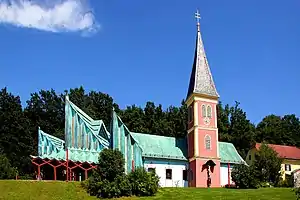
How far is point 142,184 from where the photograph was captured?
129 ft

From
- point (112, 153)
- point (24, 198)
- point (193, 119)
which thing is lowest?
point (24, 198)

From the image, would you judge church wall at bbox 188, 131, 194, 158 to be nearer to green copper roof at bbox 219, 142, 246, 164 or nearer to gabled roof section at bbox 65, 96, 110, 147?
green copper roof at bbox 219, 142, 246, 164

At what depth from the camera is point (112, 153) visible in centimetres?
4062

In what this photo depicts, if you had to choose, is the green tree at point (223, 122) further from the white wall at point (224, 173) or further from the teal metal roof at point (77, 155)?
the teal metal roof at point (77, 155)

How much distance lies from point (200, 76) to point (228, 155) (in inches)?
405

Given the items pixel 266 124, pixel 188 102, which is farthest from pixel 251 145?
pixel 188 102

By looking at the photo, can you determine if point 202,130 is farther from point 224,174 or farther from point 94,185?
point 94,185

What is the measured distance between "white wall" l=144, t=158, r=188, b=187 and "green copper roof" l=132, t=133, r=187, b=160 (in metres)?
0.63

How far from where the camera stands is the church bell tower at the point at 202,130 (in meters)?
54.9

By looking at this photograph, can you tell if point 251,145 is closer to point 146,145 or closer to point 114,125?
point 146,145

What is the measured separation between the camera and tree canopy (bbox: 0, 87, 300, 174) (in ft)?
254

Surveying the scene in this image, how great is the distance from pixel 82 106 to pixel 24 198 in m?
49.2

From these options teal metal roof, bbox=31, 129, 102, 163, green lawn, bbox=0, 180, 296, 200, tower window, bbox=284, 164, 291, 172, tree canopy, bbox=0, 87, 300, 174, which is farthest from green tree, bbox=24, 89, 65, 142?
green lawn, bbox=0, 180, 296, 200

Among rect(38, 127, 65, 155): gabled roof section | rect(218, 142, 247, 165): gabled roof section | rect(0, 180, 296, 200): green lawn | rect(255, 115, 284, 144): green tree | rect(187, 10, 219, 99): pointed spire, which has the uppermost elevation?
rect(187, 10, 219, 99): pointed spire
